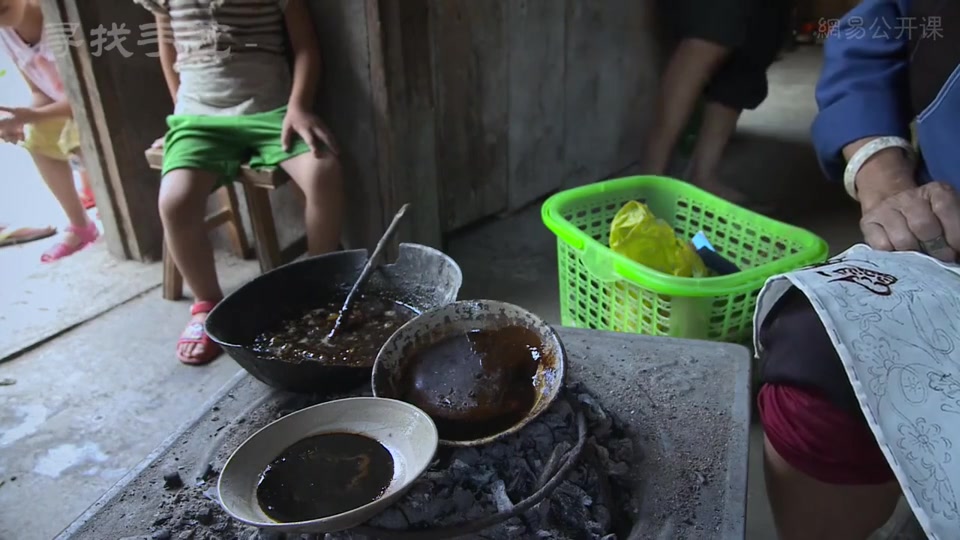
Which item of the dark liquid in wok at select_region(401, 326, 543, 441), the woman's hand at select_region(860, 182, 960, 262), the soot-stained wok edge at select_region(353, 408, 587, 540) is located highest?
the woman's hand at select_region(860, 182, 960, 262)

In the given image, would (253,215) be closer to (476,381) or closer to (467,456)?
(476,381)

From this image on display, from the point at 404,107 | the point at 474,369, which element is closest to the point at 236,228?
the point at 404,107

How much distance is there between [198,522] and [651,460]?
0.63 m

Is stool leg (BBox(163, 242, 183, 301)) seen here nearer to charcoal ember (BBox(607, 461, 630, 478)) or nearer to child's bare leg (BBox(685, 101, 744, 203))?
charcoal ember (BBox(607, 461, 630, 478))

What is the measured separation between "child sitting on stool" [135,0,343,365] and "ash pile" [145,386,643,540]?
1222mm

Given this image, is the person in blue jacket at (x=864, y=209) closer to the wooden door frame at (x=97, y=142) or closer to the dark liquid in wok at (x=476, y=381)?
the dark liquid in wok at (x=476, y=381)

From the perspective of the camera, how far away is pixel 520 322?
Result: 1124 mm

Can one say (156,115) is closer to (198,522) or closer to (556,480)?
(198,522)

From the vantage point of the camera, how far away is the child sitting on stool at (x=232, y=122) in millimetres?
2039

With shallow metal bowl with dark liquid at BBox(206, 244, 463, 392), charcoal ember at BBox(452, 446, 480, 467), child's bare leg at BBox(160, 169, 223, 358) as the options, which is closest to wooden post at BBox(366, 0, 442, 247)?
child's bare leg at BBox(160, 169, 223, 358)

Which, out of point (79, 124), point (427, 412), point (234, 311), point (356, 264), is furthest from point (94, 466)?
point (79, 124)

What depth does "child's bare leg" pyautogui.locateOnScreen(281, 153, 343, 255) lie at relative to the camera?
2029 millimetres

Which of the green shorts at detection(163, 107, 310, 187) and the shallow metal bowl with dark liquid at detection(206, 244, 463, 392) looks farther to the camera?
the green shorts at detection(163, 107, 310, 187)

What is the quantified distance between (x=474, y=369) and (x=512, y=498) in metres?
0.22
